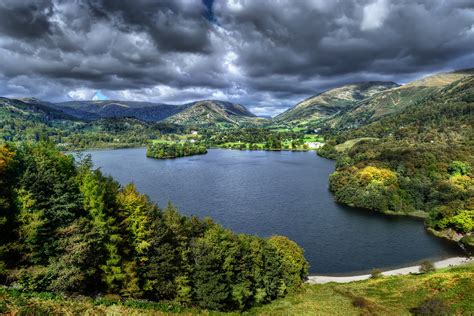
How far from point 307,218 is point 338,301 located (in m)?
60.4

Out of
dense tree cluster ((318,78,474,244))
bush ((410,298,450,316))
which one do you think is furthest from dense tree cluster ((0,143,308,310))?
dense tree cluster ((318,78,474,244))

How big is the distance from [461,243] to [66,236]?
310 feet

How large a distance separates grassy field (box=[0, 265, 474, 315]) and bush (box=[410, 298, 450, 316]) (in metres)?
0.17

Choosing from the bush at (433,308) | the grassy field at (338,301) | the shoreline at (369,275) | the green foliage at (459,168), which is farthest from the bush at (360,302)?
the green foliage at (459,168)

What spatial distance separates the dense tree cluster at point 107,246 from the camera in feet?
116

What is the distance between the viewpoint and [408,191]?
125 meters

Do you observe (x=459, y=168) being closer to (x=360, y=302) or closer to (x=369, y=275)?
(x=369, y=275)

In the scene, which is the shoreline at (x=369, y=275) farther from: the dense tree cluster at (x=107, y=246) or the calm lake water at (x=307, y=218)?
the dense tree cluster at (x=107, y=246)

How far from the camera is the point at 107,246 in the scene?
1591 inches

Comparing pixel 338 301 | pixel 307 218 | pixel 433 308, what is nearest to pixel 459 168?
pixel 307 218

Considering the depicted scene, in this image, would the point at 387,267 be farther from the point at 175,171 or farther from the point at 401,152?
the point at 175,171

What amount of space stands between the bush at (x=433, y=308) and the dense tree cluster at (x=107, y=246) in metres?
20.6

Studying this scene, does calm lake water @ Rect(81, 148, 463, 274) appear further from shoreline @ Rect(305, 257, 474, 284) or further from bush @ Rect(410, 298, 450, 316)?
bush @ Rect(410, 298, 450, 316)

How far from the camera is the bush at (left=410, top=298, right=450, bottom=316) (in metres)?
40.4
